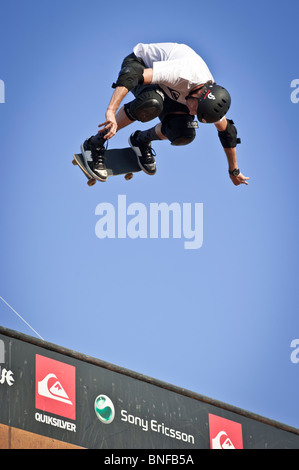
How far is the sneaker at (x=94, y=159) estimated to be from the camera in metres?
14.6

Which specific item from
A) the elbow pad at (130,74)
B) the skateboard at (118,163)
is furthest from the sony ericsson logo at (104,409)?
the elbow pad at (130,74)

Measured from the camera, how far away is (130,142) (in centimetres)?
1561

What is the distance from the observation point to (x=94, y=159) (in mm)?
14633

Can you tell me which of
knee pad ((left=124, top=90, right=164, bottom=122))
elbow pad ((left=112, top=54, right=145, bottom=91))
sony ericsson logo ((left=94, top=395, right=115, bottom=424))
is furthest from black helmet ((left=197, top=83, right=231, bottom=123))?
sony ericsson logo ((left=94, top=395, right=115, bottom=424))

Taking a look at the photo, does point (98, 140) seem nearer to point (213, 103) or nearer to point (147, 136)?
point (147, 136)

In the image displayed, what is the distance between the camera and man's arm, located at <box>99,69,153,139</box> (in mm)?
12352

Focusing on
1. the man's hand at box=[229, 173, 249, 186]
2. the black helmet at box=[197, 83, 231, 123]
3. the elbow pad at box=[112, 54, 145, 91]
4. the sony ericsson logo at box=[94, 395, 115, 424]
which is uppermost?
the elbow pad at box=[112, 54, 145, 91]

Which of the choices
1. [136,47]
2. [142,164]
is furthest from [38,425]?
[136,47]

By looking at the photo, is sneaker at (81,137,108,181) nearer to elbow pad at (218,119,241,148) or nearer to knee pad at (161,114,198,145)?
knee pad at (161,114,198,145)

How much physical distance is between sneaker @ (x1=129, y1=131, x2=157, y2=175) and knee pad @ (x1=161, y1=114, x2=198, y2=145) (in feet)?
3.47

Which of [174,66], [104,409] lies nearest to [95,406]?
[104,409]

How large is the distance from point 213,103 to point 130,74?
136cm

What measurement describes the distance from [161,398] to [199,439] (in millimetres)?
1184
